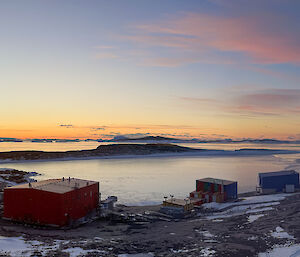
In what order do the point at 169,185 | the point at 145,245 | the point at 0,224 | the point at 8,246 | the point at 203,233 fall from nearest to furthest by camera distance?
the point at 8,246, the point at 145,245, the point at 203,233, the point at 0,224, the point at 169,185

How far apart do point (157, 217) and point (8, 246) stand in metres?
12.6

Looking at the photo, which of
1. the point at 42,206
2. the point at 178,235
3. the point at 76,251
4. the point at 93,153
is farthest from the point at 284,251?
the point at 93,153

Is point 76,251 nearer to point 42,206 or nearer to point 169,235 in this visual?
point 169,235

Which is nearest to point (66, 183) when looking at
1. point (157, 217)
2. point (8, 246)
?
point (157, 217)

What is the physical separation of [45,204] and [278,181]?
27692 millimetres

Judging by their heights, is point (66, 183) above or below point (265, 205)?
above

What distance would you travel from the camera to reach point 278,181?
36.8m

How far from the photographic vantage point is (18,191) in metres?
22.8

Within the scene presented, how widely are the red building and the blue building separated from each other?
22.9 metres

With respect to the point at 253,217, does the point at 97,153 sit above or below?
below

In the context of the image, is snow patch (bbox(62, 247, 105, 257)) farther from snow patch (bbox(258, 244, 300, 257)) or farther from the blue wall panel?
the blue wall panel

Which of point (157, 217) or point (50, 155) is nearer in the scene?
point (157, 217)

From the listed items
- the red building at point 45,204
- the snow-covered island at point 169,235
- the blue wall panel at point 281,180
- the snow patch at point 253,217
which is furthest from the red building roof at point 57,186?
the blue wall panel at point 281,180

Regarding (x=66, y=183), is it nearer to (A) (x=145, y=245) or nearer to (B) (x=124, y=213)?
(B) (x=124, y=213)
